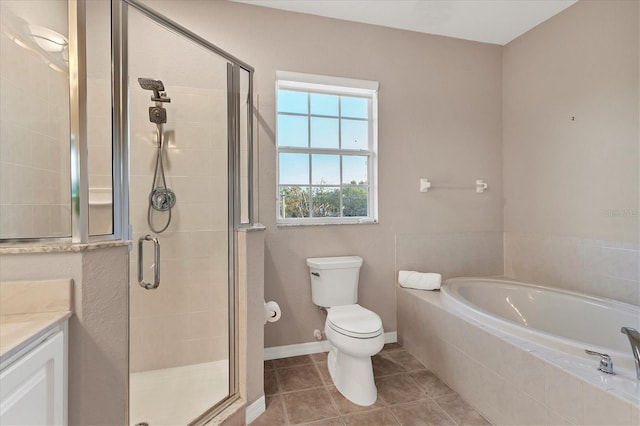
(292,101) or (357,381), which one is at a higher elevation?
(292,101)

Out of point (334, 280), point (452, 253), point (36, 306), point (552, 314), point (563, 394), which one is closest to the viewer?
point (36, 306)

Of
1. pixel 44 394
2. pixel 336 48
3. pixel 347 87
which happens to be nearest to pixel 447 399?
pixel 44 394

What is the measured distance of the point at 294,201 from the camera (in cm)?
248

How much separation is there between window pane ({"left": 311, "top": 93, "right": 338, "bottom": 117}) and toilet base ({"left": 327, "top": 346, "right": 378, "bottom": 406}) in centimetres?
185

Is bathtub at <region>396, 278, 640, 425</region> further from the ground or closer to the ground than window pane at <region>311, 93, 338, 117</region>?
closer to the ground

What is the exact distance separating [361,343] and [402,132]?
1750 mm

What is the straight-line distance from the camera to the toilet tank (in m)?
2.28

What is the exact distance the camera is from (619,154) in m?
2.05

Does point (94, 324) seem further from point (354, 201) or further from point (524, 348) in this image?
point (354, 201)

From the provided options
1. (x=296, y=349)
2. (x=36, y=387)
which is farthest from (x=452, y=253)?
(x=36, y=387)

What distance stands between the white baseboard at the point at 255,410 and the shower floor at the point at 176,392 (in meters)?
0.16

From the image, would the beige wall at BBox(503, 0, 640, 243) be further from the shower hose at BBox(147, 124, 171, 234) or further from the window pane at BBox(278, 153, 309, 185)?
the shower hose at BBox(147, 124, 171, 234)

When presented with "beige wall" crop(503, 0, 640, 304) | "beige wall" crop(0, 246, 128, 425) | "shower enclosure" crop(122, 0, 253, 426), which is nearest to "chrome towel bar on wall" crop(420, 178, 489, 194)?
Result: "beige wall" crop(503, 0, 640, 304)

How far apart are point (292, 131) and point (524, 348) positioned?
2.04 meters
